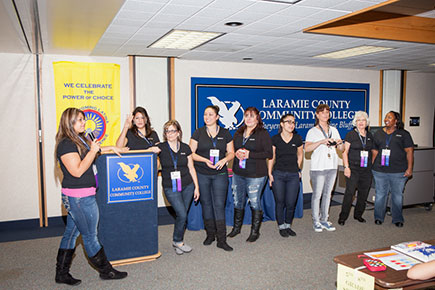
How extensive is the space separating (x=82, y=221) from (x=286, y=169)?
2551 mm

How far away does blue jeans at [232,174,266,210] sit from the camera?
438 centimetres

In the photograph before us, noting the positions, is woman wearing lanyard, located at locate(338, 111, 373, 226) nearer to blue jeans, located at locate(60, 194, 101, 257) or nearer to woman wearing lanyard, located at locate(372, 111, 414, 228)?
woman wearing lanyard, located at locate(372, 111, 414, 228)

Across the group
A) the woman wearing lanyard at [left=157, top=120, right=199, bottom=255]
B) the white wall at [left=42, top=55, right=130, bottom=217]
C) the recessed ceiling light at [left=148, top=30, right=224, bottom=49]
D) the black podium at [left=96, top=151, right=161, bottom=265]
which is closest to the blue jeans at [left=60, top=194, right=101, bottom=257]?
the black podium at [left=96, top=151, right=161, bottom=265]

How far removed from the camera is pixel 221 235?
430 cm

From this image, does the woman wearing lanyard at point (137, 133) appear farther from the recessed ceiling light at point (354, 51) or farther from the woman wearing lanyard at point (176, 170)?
the recessed ceiling light at point (354, 51)

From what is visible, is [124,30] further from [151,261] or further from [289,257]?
[289,257]

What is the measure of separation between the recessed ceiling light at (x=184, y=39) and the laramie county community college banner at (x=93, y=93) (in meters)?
1.12

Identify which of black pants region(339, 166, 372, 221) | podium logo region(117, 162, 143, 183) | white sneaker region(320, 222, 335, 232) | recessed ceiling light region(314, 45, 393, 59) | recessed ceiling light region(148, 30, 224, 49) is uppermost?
recessed ceiling light region(314, 45, 393, 59)

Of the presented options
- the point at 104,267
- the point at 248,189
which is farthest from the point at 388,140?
the point at 104,267

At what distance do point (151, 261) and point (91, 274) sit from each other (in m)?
0.62

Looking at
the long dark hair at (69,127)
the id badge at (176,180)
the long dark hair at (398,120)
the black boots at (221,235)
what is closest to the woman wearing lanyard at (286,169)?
the black boots at (221,235)

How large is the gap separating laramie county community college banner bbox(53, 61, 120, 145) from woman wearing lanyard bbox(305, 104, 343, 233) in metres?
2.99

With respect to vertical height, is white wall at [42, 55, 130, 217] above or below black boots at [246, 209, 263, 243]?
above

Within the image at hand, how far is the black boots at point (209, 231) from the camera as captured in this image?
4393mm
